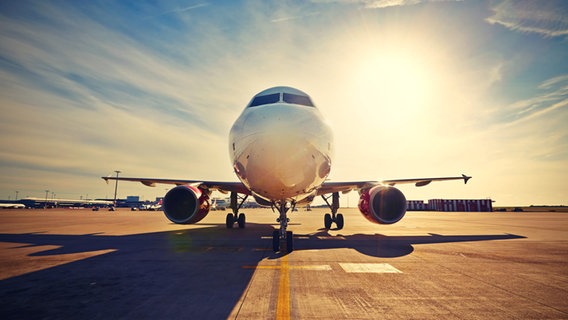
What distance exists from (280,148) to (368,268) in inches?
128

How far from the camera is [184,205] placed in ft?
33.4

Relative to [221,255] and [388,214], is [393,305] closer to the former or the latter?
[221,255]

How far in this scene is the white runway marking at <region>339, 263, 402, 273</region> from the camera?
5.58 meters

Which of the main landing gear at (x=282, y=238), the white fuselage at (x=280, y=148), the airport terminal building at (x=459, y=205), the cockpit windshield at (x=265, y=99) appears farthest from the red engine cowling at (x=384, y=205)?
the airport terminal building at (x=459, y=205)

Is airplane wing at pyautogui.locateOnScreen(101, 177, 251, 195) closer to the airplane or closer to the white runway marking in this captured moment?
the airplane

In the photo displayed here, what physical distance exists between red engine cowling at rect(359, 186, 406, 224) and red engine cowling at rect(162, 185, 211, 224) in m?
6.30

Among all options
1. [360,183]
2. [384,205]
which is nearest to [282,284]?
[384,205]

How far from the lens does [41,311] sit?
3418mm

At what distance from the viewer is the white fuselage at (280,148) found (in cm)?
605

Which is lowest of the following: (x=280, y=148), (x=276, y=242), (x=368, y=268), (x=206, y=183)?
(x=368, y=268)

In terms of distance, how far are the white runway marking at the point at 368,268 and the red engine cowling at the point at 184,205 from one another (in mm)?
5710

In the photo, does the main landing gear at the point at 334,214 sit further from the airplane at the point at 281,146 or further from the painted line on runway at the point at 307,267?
the painted line on runway at the point at 307,267

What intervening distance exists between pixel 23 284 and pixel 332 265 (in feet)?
18.8

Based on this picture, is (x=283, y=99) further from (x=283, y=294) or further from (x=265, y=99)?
(x=283, y=294)
